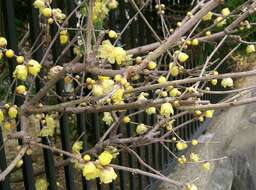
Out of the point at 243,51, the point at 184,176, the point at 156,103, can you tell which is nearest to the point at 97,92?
the point at 156,103

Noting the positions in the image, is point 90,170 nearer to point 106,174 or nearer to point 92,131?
point 106,174

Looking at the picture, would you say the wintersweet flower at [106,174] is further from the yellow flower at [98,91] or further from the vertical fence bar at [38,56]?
the vertical fence bar at [38,56]

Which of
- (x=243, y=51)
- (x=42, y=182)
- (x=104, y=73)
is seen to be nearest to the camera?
(x=104, y=73)

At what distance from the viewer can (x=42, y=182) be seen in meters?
1.90

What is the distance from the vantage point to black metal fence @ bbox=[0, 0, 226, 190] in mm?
1625

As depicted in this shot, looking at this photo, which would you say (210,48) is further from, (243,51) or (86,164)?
(86,164)

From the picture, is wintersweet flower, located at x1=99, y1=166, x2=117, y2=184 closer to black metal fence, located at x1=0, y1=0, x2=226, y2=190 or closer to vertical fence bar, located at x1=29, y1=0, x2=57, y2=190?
black metal fence, located at x1=0, y1=0, x2=226, y2=190

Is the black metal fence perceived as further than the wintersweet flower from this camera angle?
Yes

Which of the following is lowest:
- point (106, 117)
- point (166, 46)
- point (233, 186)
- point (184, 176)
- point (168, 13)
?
point (233, 186)

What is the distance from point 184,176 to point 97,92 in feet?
7.04

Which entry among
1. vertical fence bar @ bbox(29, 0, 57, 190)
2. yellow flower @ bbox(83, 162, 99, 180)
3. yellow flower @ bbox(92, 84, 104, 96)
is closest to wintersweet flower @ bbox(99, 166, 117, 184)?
yellow flower @ bbox(83, 162, 99, 180)

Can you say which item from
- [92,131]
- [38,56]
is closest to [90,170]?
[38,56]

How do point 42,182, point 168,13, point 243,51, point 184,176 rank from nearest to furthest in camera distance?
point 42,182
point 184,176
point 168,13
point 243,51

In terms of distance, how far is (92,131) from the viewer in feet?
8.71
